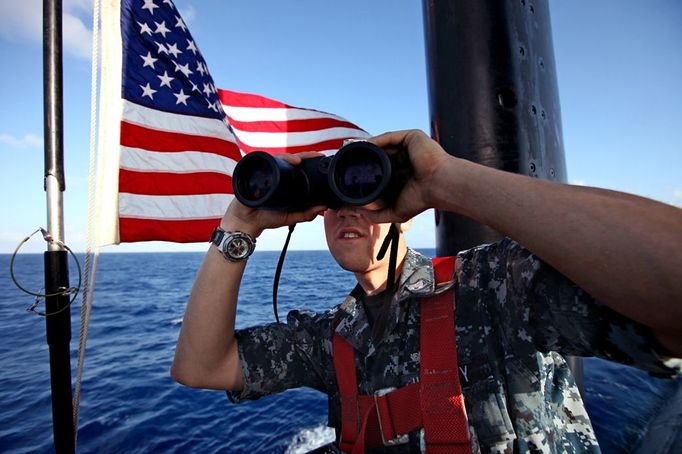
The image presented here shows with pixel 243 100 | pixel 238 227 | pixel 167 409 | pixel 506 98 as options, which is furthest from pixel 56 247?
pixel 167 409

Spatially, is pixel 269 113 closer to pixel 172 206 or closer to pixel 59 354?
pixel 172 206

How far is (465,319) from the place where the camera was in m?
1.45

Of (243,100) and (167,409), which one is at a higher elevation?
(243,100)

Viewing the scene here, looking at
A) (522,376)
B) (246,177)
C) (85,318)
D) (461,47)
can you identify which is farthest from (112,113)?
(522,376)

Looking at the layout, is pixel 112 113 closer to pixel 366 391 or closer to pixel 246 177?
pixel 246 177

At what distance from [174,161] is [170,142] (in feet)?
0.61

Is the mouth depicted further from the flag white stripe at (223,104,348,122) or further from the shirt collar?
the flag white stripe at (223,104,348,122)

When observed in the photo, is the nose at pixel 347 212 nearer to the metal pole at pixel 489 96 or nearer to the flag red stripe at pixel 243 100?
the metal pole at pixel 489 96

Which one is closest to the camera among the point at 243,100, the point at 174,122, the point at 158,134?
the point at 158,134

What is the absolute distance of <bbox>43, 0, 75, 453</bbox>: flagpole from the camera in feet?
6.78

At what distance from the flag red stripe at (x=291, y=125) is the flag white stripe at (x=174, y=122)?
0.71 m

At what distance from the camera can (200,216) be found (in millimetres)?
3682

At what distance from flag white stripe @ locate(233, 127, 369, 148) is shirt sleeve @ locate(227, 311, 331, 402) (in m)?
3.31

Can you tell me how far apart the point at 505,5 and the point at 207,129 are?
2904 mm
